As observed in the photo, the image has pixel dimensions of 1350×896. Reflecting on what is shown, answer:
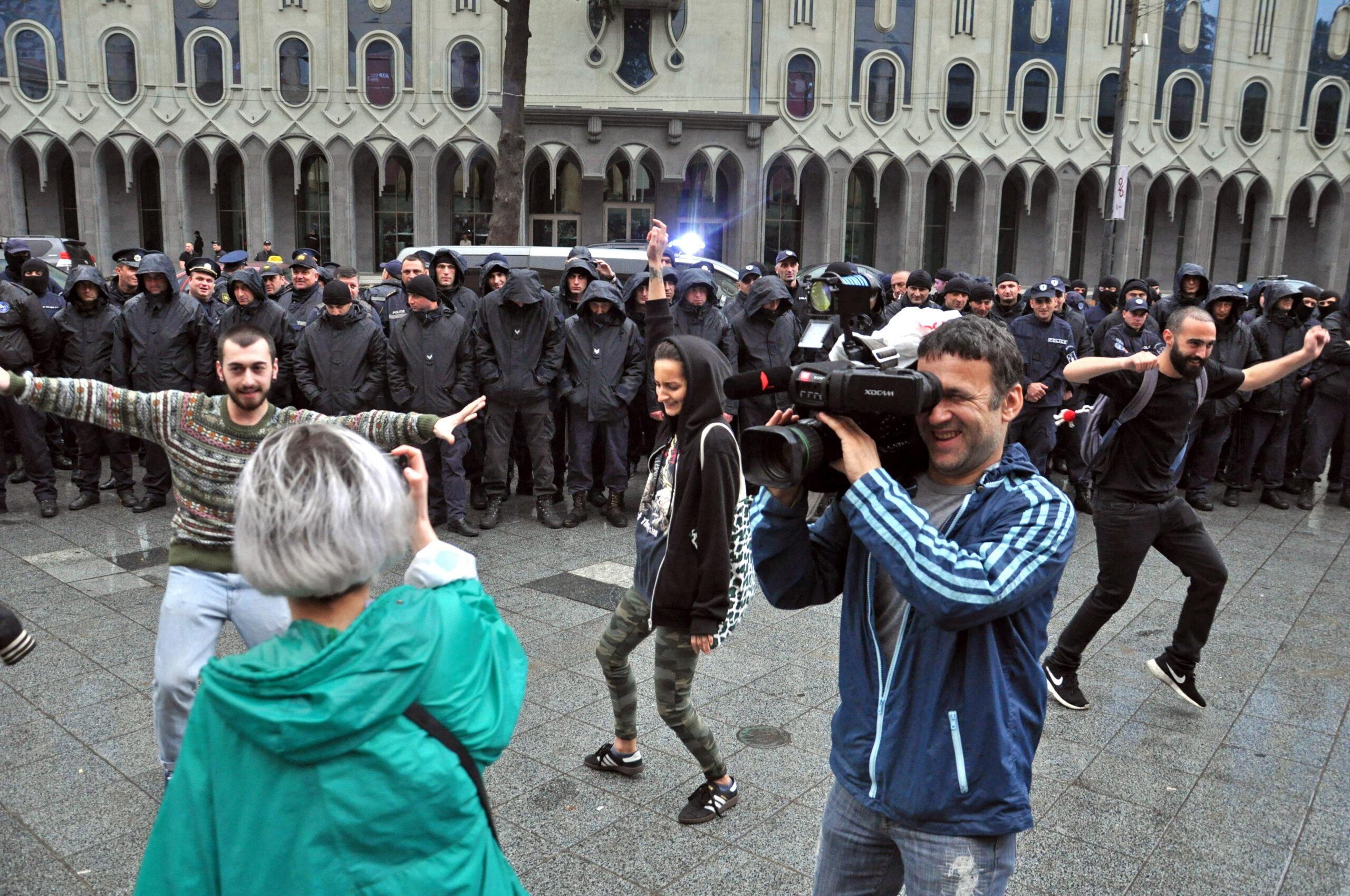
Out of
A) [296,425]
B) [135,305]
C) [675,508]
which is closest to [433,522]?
[135,305]

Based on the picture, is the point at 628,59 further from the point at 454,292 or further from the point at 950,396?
the point at 950,396

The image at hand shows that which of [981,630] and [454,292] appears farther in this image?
[454,292]

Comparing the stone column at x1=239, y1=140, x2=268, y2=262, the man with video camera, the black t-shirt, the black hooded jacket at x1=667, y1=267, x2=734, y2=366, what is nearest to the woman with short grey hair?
the man with video camera

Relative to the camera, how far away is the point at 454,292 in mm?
9727

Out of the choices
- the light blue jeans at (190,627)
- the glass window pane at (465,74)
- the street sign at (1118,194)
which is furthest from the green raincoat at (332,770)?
the glass window pane at (465,74)

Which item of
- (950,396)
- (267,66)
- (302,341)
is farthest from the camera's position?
(267,66)

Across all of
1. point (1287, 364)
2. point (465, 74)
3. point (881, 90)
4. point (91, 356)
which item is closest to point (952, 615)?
point (1287, 364)

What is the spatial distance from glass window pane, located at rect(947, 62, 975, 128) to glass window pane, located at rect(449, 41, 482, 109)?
1447 centimetres

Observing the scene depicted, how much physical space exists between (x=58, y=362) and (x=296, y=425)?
928cm

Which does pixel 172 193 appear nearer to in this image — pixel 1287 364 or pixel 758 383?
pixel 1287 364

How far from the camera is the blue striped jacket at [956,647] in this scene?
204 cm

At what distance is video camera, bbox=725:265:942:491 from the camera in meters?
1.93

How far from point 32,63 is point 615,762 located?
34.4m

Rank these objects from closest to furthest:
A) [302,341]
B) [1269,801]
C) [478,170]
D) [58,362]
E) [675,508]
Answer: [675,508] < [1269,801] < [302,341] < [58,362] < [478,170]
